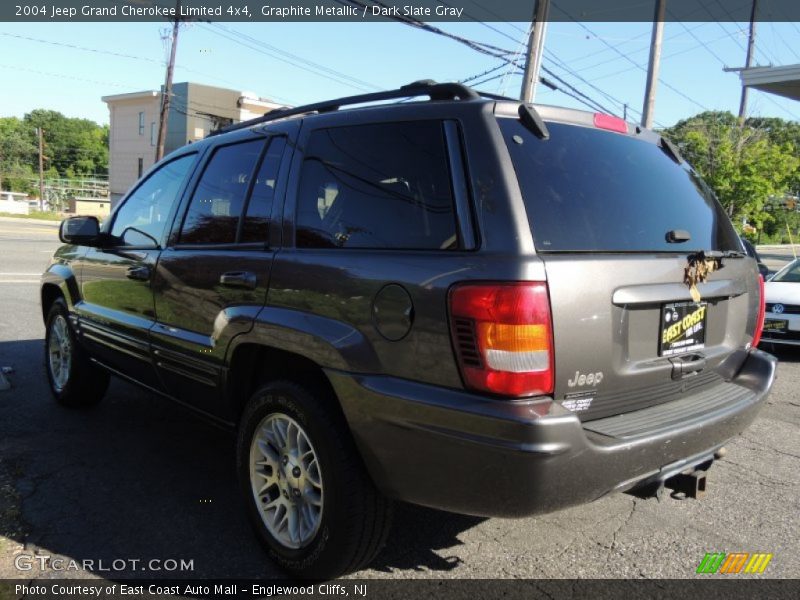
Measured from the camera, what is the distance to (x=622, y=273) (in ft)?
7.77

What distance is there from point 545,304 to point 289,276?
1.12m

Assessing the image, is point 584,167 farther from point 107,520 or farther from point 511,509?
point 107,520

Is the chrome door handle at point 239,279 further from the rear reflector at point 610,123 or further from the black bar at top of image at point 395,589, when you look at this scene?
the rear reflector at point 610,123

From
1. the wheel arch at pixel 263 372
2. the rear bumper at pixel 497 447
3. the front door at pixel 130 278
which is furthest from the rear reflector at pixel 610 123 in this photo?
the front door at pixel 130 278

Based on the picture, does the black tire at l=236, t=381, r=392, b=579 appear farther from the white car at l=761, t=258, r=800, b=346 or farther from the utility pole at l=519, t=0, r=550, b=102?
the utility pole at l=519, t=0, r=550, b=102

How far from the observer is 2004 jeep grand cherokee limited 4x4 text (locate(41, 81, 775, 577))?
7.04 ft

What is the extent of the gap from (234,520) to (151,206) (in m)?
2.04

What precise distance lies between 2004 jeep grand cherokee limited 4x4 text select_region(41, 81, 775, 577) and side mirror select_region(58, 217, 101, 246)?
1.26 metres

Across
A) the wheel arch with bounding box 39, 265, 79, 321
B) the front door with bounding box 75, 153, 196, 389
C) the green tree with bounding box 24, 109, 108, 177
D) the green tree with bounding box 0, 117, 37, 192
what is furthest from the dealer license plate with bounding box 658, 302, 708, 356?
the green tree with bounding box 24, 109, 108, 177

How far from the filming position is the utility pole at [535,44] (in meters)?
12.2

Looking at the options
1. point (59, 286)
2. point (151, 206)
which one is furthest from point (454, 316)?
point (59, 286)

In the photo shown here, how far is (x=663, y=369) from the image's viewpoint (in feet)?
8.38

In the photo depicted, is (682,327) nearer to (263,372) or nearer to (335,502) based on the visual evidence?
(335,502)

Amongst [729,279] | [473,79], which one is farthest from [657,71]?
[729,279]
